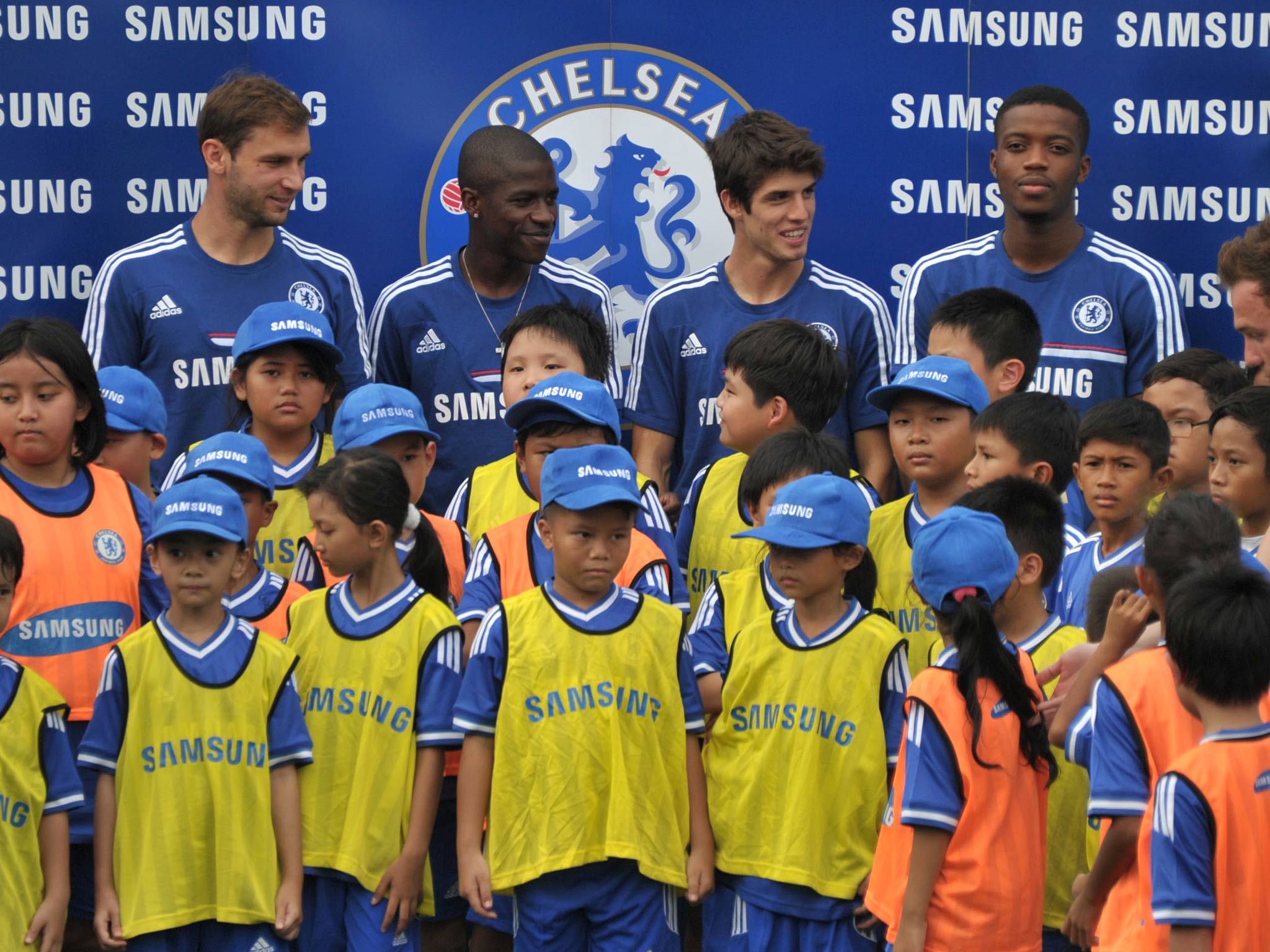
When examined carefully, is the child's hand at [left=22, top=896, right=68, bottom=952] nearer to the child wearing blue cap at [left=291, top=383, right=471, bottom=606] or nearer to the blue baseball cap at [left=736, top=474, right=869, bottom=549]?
the child wearing blue cap at [left=291, top=383, right=471, bottom=606]

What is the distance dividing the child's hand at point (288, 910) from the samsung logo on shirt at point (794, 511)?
1414mm

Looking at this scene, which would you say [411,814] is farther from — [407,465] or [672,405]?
[672,405]

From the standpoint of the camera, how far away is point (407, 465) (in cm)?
495

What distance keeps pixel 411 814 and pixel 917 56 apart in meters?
3.77

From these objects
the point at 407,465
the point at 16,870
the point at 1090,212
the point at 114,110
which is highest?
the point at 114,110

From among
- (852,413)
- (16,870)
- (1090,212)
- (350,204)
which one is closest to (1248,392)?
(852,413)

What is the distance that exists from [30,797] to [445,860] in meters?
1.10

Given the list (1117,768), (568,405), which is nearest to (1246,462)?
(1117,768)

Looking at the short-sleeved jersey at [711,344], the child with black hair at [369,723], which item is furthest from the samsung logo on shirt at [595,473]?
the short-sleeved jersey at [711,344]

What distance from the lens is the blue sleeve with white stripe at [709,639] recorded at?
4.26 meters

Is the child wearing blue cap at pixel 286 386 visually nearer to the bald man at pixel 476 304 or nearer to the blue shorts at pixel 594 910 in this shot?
the bald man at pixel 476 304

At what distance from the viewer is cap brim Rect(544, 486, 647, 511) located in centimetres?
399

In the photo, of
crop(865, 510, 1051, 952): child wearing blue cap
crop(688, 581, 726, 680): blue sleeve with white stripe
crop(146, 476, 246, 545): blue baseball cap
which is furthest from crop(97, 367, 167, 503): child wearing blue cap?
crop(865, 510, 1051, 952): child wearing blue cap

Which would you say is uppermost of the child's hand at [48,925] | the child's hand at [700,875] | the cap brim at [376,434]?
the cap brim at [376,434]
